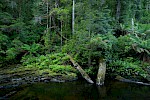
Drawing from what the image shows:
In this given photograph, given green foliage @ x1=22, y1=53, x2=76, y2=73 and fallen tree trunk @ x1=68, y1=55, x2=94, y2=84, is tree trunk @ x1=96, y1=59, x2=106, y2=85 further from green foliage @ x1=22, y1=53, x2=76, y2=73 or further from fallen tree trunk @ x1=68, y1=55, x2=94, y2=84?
green foliage @ x1=22, y1=53, x2=76, y2=73

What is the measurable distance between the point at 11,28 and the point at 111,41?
9833 mm

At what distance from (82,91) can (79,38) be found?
472 centimetres

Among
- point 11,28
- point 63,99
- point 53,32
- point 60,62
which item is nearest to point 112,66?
point 60,62

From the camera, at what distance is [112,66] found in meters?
16.8

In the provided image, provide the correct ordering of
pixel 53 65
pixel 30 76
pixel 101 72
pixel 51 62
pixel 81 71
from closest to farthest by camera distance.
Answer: pixel 101 72
pixel 30 76
pixel 81 71
pixel 53 65
pixel 51 62

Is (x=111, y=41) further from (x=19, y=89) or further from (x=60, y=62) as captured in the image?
(x=19, y=89)

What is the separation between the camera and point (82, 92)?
12.8m

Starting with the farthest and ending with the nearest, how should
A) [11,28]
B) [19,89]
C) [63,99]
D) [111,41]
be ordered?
[11,28], [111,41], [19,89], [63,99]

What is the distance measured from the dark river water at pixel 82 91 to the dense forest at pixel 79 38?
2006 millimetres

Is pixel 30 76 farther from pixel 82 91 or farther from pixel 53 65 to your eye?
pixel 82 91

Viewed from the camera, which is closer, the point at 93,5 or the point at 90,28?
the point at 90,28

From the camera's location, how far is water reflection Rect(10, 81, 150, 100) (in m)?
11.8

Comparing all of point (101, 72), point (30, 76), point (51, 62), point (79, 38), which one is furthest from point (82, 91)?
point (51, 62)

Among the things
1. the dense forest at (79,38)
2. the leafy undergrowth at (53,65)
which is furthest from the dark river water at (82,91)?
the dense forest at (79,38)
